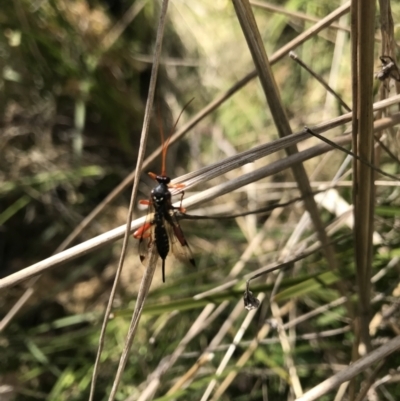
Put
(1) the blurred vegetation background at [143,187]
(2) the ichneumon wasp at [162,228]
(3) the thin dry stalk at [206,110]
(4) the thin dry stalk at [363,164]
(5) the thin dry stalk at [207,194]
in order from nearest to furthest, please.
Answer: (4) the thin dry stalk at [363,164], (5) the thin dry stalk at [207,194], (3) the thin dry stalk at [206,110], (2) the ichneumon wasp at [162,228], (1) the blurred vegetation background at [143,187]

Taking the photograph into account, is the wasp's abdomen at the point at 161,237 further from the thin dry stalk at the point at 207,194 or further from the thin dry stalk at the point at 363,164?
the thin dry stalk at the point at 363,164

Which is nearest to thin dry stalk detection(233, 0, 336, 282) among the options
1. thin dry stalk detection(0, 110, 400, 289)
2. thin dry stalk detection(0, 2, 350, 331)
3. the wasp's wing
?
thin dry stalk detection(0, 110, 400, 289)

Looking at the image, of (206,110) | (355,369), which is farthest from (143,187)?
(355,369)

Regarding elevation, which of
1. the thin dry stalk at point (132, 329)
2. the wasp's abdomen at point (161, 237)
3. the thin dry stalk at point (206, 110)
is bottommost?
the thin dry stalk at point (132, 329)

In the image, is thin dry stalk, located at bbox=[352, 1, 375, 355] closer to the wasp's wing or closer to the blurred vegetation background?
the blurred vegetation background

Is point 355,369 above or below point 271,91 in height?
below

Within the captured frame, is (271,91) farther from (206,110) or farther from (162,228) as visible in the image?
(162,228)

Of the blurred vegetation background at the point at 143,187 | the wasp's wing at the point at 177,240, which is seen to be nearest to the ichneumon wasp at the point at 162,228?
the wasp's wing at the point at 177,240

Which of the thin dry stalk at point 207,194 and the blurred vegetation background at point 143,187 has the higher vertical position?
the blurred vegetation background at point 143,187
